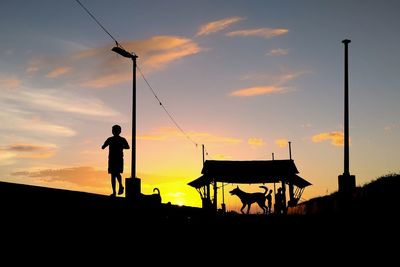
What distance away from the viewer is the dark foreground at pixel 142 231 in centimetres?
635

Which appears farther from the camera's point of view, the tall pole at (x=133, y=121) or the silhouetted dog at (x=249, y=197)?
the silhouetted dog at (x=249, y=197)

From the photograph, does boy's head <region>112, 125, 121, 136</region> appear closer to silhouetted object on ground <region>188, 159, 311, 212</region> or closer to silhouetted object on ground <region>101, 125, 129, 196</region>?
silhouetted object on ground <region>101, 125, 129, 196</region>

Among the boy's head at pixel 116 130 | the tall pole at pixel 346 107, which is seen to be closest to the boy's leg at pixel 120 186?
the boy's head at pixel 116 130

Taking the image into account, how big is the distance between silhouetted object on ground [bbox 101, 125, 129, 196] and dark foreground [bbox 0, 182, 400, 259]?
168cm

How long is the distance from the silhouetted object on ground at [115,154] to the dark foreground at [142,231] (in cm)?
168

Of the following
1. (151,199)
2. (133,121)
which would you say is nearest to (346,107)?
(133,121)

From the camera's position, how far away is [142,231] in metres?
10.1

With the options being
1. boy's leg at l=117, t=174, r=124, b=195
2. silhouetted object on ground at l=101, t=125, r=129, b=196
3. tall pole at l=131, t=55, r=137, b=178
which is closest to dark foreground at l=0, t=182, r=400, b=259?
boy's leg at l=117, t=174, r=124, b=195

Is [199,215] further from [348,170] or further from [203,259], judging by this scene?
[203,259]

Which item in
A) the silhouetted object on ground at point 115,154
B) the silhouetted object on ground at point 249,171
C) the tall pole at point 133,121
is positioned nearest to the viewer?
the silhouetted object on ground at point 115,154

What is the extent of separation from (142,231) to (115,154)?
3.91m

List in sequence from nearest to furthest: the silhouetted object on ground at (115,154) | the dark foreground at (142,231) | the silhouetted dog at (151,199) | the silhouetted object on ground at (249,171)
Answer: the dark foreground at (142,231)
the silhouetted dog at (151,199)
the silhouetted object on ground at (115,154)
the silhouetted object on ground at (249,171)

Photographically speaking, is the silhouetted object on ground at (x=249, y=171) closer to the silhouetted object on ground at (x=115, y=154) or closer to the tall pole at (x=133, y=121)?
the tall pole at (x=133, y=121)

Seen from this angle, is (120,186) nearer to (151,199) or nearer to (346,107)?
(151,199)
